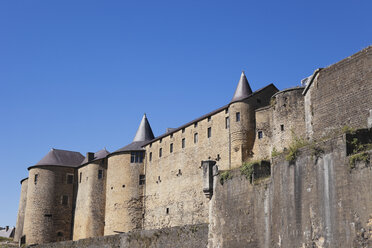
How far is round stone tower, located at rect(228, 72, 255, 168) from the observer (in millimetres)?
40688

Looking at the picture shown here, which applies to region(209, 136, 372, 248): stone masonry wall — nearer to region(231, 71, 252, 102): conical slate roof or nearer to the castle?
the castle

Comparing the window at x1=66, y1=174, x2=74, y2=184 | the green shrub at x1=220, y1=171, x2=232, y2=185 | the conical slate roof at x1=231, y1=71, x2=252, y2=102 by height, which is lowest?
the green shrub at x1=220, y1=171, x2=232, y2=185

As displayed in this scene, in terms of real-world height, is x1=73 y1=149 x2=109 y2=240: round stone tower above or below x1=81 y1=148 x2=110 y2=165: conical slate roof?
below

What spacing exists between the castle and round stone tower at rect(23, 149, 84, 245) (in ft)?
0.35

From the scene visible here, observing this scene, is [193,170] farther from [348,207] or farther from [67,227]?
[348,207]

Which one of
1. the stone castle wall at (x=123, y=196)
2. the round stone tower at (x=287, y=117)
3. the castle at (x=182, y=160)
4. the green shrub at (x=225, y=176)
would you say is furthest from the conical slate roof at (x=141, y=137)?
the green shrub at (x=225, y=176)

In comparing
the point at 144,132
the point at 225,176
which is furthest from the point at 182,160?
the point at 225,176

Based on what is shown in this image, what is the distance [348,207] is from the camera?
1620 cm

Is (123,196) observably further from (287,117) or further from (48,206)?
(287,117)

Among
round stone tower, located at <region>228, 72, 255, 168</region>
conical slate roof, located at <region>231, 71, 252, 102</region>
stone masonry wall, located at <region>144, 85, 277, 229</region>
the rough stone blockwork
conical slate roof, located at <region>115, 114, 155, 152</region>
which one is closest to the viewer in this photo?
the rough stone blockwork

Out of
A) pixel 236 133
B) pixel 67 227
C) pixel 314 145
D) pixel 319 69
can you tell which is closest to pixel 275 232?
pixel 314 145

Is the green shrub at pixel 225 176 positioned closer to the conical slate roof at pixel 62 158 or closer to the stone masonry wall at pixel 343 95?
the stone masonry wall at pixel 343 95

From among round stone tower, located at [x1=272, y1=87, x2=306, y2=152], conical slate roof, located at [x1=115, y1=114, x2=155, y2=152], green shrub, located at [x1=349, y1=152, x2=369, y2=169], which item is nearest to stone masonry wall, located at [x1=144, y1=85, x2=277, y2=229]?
conical slate roof, located at [x1=115, y1=114, x2=155, y2=152]

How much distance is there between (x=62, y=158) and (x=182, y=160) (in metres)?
20.1
